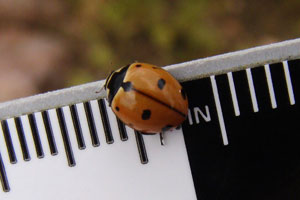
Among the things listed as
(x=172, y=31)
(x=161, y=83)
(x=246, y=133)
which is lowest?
(x=246, y=133)

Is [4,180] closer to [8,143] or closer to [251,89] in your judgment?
[8,143]

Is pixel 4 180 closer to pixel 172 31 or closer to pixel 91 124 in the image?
pixel 91 124

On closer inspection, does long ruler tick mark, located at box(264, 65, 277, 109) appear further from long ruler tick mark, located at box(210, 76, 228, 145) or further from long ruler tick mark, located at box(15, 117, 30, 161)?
long ruler tick mark, located at box(15, 117, 30, 161)

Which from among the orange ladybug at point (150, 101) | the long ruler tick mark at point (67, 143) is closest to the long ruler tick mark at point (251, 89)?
the orange ladybug at point (150, 101)

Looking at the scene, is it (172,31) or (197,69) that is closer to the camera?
(197,69)

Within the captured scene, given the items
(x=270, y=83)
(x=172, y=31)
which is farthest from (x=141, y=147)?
(x=172, y=31)

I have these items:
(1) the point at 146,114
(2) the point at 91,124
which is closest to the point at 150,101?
(1) the point at 146,114

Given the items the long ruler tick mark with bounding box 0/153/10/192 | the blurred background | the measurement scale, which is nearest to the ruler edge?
the measurement scale

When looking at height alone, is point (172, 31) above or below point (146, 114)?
above
